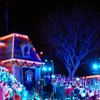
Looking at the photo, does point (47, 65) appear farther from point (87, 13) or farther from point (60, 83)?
point (60, 83)

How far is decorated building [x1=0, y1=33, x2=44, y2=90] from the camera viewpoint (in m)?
17.5

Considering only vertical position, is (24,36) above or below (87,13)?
below

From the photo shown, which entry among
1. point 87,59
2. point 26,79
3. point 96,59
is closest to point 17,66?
point 26,79

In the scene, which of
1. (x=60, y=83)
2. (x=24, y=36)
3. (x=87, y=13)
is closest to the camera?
(x=60, y=83)

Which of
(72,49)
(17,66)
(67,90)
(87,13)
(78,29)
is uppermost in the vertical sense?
(87,13)

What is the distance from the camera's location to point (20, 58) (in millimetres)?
17719

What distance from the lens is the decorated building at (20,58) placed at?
687 inches

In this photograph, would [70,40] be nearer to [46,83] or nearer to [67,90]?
Answer: [46,83]

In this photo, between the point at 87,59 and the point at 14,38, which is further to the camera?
the point at 87,59

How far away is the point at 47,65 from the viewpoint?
47.3 m

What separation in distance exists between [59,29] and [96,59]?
14183 mm

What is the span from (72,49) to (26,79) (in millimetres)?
9030

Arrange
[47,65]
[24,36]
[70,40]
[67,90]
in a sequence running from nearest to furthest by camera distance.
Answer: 1. [67,90]
2. [24,36]
3. [70,40]
4. [47,65]

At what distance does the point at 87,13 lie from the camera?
23.1m
